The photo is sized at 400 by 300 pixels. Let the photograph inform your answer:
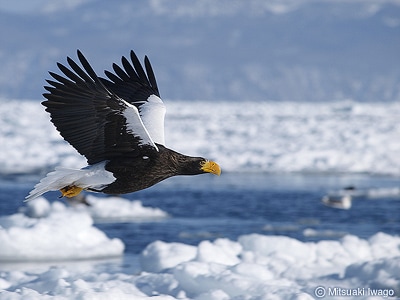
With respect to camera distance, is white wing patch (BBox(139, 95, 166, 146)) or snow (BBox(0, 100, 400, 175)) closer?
white wing patch (BBox(139, 95, 166, 146))

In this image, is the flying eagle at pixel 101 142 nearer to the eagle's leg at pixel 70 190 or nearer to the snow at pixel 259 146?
the eagle's leg at pixel 70 190

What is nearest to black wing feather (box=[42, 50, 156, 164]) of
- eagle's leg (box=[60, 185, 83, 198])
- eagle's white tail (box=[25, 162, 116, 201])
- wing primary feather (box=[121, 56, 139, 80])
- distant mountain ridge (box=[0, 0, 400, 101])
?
eagle's white tail (box=[25, 162, 116, 201])

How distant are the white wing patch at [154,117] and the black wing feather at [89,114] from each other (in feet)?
1.83

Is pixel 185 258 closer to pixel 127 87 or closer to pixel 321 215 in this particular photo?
pixel 127 87

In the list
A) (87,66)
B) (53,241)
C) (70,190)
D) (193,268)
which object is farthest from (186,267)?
(53,241)

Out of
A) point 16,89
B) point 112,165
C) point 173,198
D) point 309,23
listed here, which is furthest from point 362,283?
point 309,23

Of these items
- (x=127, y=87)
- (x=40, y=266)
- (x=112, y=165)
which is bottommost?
(x=40, y=266)

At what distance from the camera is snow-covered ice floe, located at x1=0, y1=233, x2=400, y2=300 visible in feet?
20.4

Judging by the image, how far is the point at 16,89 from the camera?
116375mm

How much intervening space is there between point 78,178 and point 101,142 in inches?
11.0

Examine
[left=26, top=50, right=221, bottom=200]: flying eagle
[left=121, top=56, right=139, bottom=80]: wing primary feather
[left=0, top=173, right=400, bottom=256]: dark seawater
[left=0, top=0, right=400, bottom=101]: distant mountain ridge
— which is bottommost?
[left=0, top=173, right=400, bottom=256]: dark seawater

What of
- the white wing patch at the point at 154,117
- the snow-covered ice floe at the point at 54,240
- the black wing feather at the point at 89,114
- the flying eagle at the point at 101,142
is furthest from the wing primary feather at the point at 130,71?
the snow-covered ice floe at the point at 54,240

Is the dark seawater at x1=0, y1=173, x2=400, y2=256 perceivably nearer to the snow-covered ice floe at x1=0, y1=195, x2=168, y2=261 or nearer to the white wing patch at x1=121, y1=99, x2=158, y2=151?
the snow-covered ice floe at x1=0, y1=195, x2=168, y2=261

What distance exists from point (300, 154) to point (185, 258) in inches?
451
